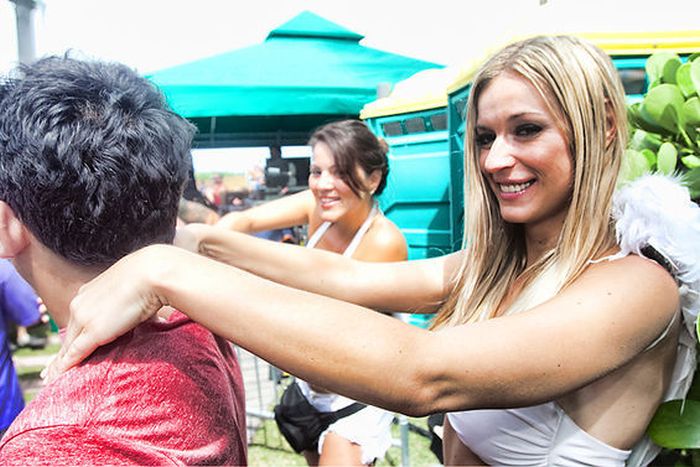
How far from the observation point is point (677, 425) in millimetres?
1186

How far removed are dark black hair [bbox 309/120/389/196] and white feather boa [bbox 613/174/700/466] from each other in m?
1.73

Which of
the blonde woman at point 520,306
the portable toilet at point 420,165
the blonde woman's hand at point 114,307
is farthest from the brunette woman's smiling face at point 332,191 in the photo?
the blonde woman's hand at point 114,307

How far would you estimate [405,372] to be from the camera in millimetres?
926

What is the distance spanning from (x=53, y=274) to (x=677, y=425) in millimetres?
1271

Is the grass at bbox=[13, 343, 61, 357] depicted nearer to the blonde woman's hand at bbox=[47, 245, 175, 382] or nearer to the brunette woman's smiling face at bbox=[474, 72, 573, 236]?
the blonde woman's hand at bbox=[47, 245, 175, 382]

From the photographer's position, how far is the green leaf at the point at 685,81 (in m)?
1.42

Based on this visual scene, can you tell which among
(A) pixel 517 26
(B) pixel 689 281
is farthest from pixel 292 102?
(B) pixel 689 281

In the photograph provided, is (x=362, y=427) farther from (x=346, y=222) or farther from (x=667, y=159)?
(x=667, y=159)

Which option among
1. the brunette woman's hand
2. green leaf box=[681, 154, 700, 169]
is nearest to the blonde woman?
green leaf box=[681, 154, 700, 169]

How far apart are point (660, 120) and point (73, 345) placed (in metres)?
1.41

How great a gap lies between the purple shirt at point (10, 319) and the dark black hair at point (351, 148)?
153 cm

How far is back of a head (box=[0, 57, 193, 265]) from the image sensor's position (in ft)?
3.09

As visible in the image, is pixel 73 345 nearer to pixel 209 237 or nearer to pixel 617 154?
pixel 209 237

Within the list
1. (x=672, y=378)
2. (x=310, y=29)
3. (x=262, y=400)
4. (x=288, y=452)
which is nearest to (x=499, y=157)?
(x=672, y=378)
